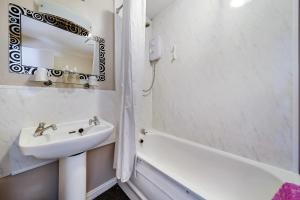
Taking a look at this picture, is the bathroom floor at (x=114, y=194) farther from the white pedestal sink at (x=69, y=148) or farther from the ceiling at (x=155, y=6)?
the ceiling at (x=155, y=6)

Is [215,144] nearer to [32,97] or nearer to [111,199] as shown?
[111,199]

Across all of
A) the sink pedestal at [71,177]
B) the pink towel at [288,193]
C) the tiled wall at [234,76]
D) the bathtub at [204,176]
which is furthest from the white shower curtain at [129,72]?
the pink towel at [288,193]

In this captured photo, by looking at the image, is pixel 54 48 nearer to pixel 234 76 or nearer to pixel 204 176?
pixel 234 76

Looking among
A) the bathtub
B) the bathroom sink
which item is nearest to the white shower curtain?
the bathtub

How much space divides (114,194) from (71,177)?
1.93 feet

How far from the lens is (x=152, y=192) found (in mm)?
1079

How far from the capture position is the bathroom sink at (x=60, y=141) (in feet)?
2.31

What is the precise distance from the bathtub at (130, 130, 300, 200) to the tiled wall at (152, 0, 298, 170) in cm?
11

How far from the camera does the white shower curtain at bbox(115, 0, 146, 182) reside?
1.17 meters

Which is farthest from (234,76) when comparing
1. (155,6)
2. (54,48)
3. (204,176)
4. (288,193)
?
(54,48)

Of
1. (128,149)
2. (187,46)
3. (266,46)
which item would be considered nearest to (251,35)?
(266,46)

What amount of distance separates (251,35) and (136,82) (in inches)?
41.3

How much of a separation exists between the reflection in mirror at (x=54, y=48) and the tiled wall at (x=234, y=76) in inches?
40.9

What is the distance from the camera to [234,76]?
1188mm
